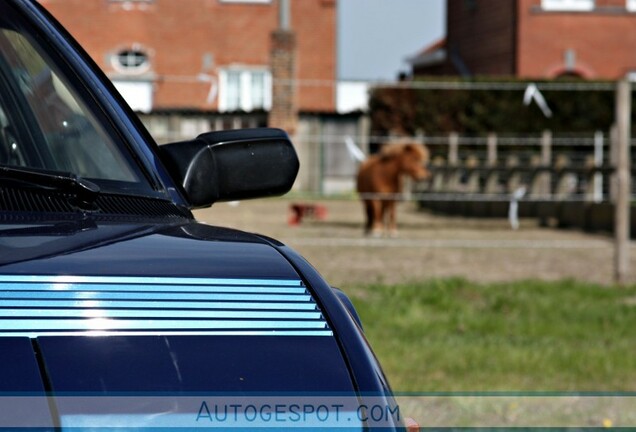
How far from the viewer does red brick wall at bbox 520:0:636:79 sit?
32.8 m

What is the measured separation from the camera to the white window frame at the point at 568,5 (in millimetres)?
32750

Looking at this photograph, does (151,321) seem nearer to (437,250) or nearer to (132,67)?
(437,250)

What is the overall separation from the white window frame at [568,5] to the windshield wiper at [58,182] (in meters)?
31.2

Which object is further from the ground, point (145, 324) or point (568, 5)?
point (568, 5)

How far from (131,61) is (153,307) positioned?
107ft

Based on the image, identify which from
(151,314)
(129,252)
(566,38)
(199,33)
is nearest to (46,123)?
(129,252)

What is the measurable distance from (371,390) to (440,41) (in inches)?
1845

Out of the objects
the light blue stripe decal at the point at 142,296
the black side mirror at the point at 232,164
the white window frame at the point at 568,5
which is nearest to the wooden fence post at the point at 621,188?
the black side mirror at the point at 232,164

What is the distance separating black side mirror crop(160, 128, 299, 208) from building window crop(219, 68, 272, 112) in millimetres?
31083

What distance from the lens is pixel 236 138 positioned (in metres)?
3.09

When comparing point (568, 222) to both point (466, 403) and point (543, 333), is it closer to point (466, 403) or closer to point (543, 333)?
point (543, 333)

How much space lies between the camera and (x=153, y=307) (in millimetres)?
1940

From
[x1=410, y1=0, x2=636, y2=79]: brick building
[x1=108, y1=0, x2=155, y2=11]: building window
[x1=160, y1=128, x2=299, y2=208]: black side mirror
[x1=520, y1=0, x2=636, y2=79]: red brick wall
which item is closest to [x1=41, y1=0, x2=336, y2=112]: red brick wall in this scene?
[x1=108, y1=0, x2=155, y2=11]: building window

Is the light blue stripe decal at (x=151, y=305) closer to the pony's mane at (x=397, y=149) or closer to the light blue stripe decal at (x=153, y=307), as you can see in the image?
the light blue stripe decal at (x=153, y=307)
